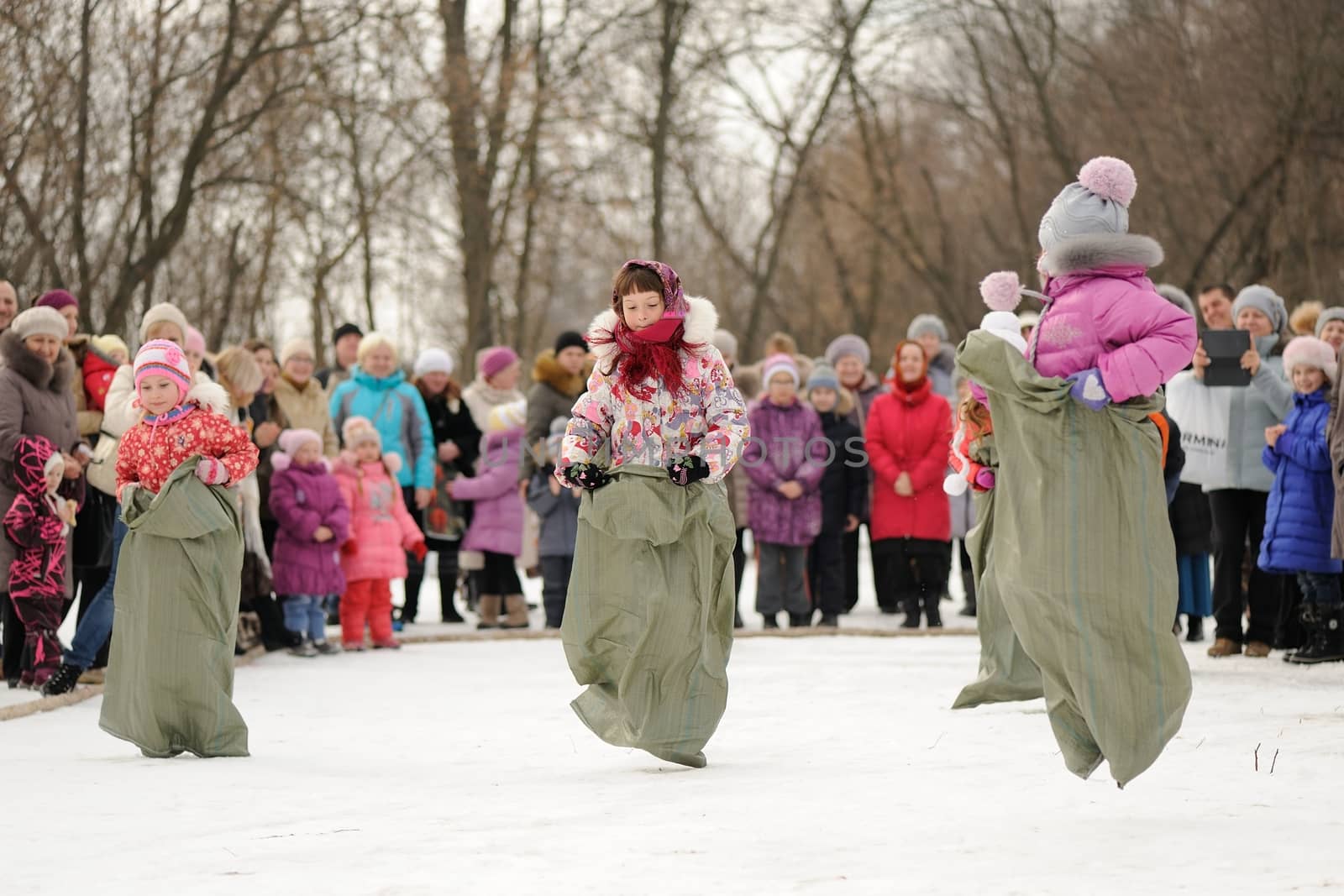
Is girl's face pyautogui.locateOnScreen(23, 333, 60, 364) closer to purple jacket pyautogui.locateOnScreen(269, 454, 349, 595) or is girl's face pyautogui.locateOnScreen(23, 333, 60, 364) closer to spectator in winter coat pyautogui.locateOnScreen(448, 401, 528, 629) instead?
purple jacket pyautogui.locateOnScreen(269, 454, 349, 595)

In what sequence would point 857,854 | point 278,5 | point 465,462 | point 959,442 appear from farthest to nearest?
point 278,5 → point 465,462 → point 959,442 → point 857,854

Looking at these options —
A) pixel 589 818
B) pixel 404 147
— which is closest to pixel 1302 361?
pixel 589 818

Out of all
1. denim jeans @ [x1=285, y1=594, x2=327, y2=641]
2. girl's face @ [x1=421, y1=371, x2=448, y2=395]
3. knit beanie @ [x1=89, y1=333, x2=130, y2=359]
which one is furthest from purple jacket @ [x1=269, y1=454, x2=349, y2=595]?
girl's face @ [x1=421, y1=371, x2=448, y2=395]

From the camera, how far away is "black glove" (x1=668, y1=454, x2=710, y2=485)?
7.03m

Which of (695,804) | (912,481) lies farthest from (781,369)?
(695,804)

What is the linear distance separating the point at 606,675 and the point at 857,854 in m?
2.07

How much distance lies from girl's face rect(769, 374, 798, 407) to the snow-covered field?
3.98 m

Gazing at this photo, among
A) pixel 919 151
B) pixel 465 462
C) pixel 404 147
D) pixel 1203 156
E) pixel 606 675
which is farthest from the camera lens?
pixel 919 151

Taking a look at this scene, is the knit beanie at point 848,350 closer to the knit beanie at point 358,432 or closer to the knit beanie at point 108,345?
the knit beanie at point 358,432

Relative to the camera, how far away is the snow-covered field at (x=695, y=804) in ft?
16.7

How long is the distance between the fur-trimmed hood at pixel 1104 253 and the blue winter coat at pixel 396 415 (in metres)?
7.86

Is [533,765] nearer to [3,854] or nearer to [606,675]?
[606,675]

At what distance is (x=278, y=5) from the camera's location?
16.7 m

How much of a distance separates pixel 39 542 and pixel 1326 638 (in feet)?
22.4
